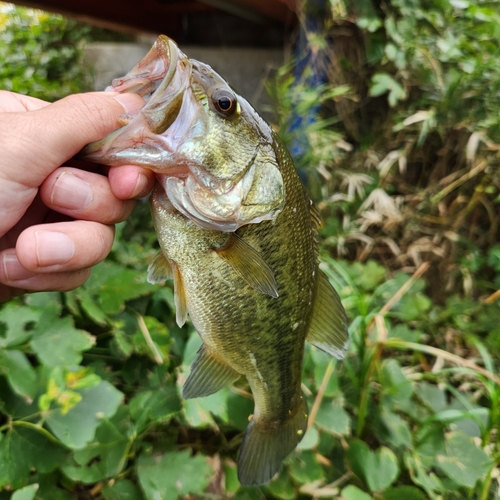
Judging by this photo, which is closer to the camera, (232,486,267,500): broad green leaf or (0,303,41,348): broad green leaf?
(0,303,41,348): broad green leaf

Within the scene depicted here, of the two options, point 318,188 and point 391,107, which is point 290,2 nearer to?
point 391,107

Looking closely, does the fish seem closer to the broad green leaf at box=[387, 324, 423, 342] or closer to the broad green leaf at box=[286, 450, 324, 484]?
the broad green leaf at box=[286, 450, 324, 484]

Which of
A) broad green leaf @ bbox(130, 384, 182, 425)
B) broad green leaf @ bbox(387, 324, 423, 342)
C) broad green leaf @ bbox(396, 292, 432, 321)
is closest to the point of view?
broad green leaf @ bbox(130, 384, 182, 425)

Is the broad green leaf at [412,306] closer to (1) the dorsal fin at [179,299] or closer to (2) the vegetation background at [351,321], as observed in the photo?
(2) the vegetation background at [351,321]

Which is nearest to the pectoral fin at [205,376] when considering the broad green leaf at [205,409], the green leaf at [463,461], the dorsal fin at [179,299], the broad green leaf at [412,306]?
the dorsal fin at [179,299]

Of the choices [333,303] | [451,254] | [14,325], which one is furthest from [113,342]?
[451,254]

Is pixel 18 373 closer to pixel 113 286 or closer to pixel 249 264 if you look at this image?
pixel 113 286

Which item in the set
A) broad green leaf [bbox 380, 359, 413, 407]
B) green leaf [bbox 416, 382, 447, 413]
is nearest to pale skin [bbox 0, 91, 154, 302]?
broad green leaf [bbox 380, 359, 413, 407]
